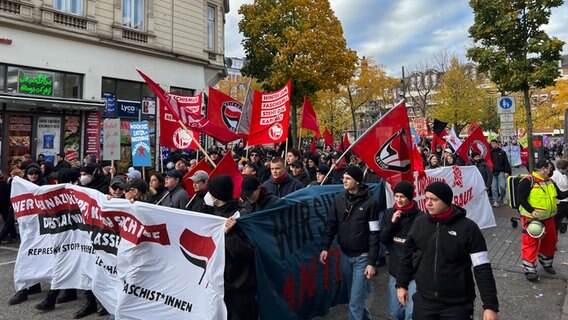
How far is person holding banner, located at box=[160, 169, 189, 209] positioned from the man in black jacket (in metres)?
2.07

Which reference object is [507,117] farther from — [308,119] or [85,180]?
[85,180]

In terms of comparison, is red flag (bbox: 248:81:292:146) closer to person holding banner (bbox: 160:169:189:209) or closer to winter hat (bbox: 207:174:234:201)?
person holding banner (bbox: 160:169:189:209)

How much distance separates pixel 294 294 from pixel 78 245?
2.85 metres

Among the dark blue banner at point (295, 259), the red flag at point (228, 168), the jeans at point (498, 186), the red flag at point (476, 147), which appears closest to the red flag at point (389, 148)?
the dark blue banner at point (295, 259)

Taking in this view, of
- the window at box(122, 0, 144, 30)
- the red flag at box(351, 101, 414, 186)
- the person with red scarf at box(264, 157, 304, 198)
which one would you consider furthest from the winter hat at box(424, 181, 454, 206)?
the window at box(122, 0, 144, 30)

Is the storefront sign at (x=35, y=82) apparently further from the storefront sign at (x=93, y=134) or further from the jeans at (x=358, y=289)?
the jeans at (x=358, y=289)

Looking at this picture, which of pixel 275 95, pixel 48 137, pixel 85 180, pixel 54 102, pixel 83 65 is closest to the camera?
pixel 85 180

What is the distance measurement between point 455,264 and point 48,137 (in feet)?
52.0

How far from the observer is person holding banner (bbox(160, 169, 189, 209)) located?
5.61 metres

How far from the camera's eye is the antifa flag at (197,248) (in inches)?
151

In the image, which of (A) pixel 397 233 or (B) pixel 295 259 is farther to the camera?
(B) pixel 295 259

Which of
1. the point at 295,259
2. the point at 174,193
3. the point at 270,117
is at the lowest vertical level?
the point at 295,259

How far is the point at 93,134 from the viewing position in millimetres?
16734

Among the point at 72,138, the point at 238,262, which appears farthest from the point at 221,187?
the point at 72,138
